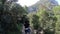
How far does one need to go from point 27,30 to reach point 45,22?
2.82 metres

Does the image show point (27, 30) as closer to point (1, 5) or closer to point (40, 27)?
point (40, 27)

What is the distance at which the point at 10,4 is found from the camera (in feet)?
48.4

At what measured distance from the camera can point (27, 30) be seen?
88.0 feet

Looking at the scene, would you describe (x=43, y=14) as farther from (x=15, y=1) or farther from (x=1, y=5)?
(x=1, y=5)

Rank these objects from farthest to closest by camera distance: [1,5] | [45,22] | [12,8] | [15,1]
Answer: [45,22], [15,1], [12,8], [1,5]

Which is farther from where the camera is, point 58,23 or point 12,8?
point 58,23

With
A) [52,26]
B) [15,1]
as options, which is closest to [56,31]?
[52,26]

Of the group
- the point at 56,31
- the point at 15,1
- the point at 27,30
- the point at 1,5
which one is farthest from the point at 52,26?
the point at 1,5

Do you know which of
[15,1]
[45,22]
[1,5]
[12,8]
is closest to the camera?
[1,5]

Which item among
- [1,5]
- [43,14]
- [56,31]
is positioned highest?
[1,5]

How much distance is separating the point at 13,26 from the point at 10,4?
159 centimetres

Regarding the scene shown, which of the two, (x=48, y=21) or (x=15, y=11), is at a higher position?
(x=15, y=11)

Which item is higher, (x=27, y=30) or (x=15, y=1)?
(x=15, y=1)

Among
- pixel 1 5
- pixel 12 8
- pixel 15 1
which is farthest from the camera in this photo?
pixel 15 1
